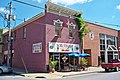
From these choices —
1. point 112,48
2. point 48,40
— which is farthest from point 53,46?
point 112,48

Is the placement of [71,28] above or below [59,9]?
below

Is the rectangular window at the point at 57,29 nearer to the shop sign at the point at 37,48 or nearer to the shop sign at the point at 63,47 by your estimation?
the shop sign at the point at 63,47

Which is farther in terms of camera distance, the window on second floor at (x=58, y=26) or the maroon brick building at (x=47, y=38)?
the window on second floor at (x=58, y=26)

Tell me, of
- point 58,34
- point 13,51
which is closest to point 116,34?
point 58,34

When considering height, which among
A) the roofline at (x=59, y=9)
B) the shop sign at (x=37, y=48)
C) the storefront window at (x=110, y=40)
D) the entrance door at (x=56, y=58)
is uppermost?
the roofline at (x=59, y=9)

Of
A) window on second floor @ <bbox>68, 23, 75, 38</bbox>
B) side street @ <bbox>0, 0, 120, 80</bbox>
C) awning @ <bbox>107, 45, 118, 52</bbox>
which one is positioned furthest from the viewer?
awning @ <bbox>107, 45, 118, 52</bbox>

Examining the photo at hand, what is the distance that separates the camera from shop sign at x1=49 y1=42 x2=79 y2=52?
23.8m

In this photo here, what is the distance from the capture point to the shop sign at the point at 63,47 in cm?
2380

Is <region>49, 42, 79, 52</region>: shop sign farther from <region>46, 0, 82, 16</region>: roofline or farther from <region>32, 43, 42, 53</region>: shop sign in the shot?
<region>46, 0, 82, 16</region>: roofline

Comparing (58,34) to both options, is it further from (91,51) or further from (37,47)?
(91,51)

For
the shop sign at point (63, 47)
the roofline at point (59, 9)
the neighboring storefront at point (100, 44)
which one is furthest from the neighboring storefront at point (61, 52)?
the neighboring storefront at point (100, 44)

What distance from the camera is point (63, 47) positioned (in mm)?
24906

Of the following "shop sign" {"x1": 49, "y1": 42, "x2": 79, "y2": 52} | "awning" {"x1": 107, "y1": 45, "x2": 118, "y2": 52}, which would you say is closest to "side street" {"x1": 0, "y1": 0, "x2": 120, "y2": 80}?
"shop sign" {"x1": 49, "y1": 42, "x2": 79, "y2": 52}

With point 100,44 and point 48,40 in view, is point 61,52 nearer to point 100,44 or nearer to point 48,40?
point 48,40
